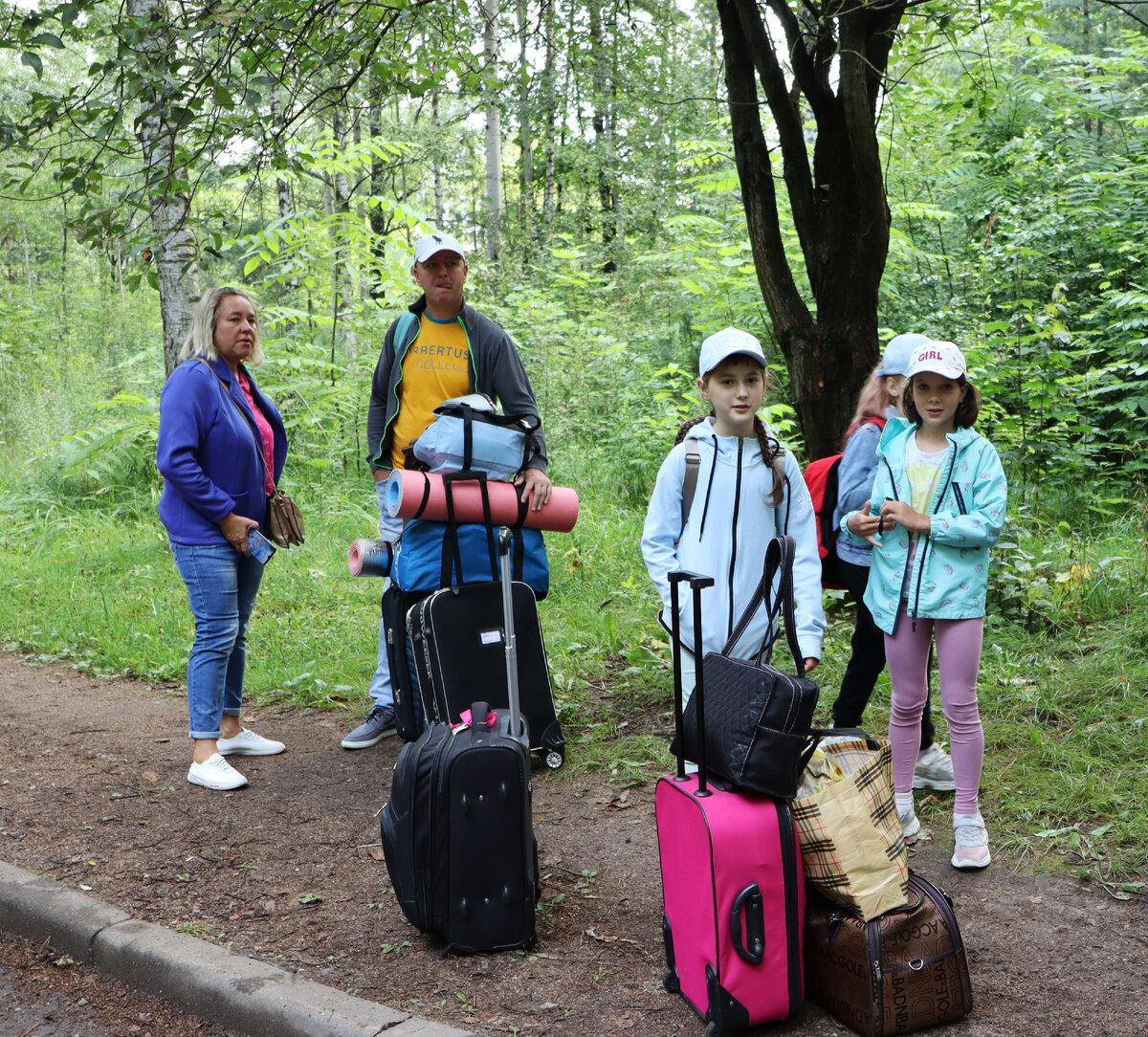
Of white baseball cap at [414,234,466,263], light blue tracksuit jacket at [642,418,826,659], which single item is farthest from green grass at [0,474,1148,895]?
white baseball cap at [414,234,466,263]

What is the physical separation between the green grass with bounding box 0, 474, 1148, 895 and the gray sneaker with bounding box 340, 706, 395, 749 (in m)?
0.71

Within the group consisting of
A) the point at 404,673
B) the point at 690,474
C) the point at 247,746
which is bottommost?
the point at 247,746

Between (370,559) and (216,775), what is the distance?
1230 mm

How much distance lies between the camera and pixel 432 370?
4711 millimetres

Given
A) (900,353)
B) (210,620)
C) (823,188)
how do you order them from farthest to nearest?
1. (823,188)
2. (210,620)
3. (900,353)

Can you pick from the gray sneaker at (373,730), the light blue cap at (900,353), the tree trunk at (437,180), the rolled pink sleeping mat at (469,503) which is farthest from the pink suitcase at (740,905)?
the tree trunk at (437,180)

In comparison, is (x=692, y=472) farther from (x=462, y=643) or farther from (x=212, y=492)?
(x=212, y=492)

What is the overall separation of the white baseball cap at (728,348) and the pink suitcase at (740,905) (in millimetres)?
855

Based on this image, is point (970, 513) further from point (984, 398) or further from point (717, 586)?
point (984, 398)

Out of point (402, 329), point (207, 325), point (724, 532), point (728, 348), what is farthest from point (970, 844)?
point (207, 325)

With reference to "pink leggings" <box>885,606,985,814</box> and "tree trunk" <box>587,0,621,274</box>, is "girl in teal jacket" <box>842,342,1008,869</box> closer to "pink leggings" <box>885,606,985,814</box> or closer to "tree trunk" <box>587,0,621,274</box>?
"pink leggings" <box>885,606,985,814</box>

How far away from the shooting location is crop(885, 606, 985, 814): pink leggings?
345 cm

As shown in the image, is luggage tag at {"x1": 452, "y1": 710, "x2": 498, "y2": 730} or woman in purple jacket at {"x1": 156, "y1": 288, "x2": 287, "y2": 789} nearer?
luggage tag at {"x1": 452, "y1": 710, "x2": 498, "y2": 730}

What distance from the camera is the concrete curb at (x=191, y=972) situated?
2.71 meters
